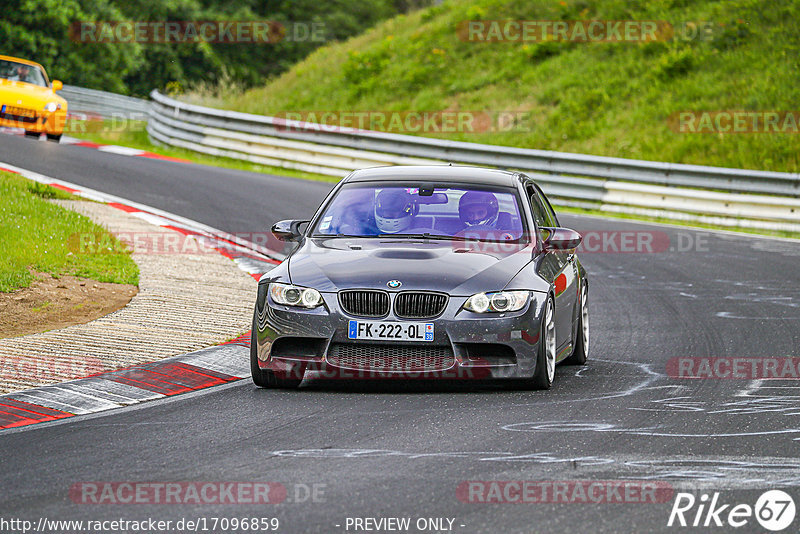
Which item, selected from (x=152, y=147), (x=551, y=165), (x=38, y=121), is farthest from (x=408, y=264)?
(x=152, y=147)

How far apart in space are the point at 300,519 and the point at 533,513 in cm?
99

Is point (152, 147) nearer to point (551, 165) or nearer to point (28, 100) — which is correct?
point (28, 100)

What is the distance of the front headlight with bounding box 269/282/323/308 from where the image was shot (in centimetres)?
808

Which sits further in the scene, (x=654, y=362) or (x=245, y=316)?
(x=245, y=316)

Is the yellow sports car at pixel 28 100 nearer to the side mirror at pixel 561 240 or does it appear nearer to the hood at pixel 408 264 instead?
the hood at pixel 408 264

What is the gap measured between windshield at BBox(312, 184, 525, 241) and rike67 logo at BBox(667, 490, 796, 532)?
3.86 meters

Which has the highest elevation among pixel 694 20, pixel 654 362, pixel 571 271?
pixel 694 20

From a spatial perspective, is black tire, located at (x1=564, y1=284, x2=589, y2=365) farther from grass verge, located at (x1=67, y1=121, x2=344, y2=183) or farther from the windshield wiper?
grass verge, located at (x1=67, y1=121, x2=344, y2=183)

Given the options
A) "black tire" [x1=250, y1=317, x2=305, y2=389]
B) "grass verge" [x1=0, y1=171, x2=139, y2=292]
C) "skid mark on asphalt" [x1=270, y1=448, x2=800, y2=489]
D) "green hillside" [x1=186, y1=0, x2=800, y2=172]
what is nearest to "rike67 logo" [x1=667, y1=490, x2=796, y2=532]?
"skid mark on asphalt" [x1=270, y1=448, x2=800, y2=489]

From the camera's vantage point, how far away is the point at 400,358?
792 centimetres

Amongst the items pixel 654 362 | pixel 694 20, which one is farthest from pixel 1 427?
pixel 694 20

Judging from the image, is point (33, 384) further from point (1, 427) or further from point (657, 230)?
point (657, 230)

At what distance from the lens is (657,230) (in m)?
19.6

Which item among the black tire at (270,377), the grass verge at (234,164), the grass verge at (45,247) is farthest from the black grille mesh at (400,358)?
the grass verge at (234,164)
